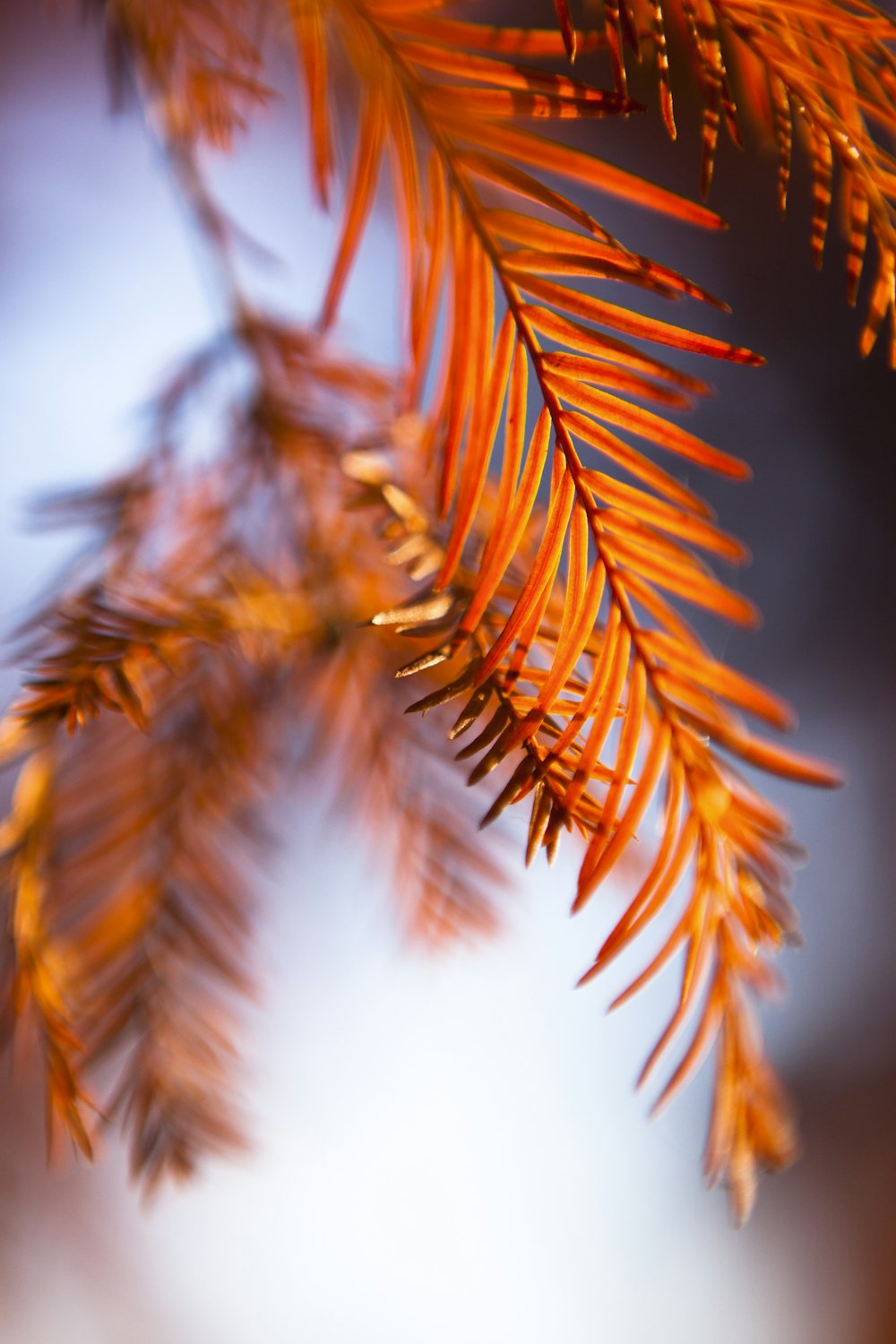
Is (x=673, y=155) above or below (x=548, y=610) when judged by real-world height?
above

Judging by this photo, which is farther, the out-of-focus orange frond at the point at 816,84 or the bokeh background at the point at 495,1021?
the bokeh background at the point at 495,1021

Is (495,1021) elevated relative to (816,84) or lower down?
lower down

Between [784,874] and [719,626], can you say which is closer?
[784,874]

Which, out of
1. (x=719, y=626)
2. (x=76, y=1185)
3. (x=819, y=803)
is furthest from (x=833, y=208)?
(x=76, y=1185)

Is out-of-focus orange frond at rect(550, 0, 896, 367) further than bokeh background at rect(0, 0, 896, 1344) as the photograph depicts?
No

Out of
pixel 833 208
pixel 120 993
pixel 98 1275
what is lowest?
pixel 98 1275

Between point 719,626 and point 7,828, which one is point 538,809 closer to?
point 7,828

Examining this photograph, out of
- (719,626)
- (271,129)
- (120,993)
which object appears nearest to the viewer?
(120,993)

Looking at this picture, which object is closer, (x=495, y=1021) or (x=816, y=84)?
(x=816, y=84)
